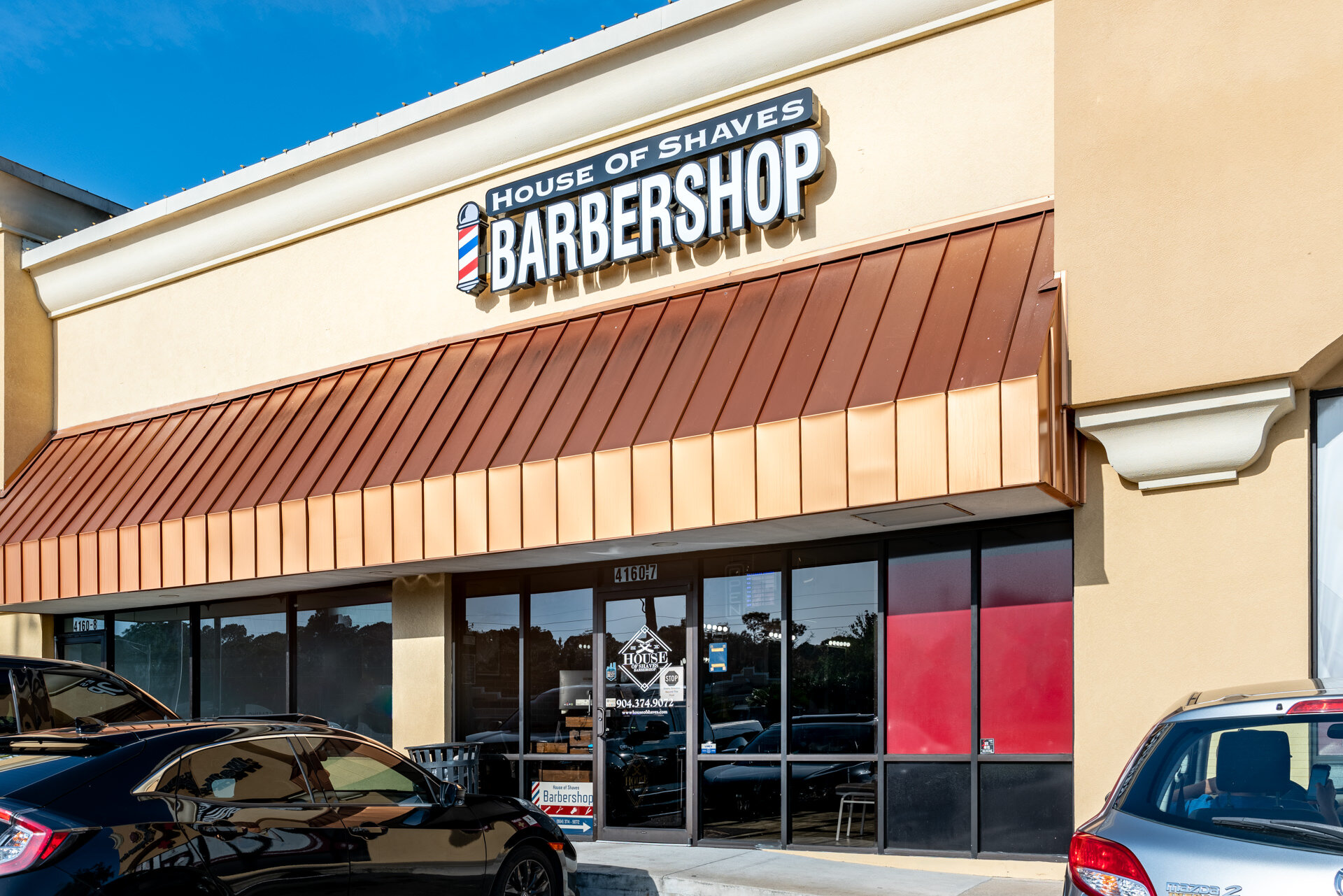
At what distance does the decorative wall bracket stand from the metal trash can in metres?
7.14

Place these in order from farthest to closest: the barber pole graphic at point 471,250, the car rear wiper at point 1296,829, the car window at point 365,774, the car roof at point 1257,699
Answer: the barber pole graphic at point 471,250
the car window at point 365,774
the car roof at point 1257,699
the car rear wiper at point 1296,829

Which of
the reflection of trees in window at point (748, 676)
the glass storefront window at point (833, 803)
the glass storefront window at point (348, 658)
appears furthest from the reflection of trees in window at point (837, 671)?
the glass storefront window at point (348, 658)

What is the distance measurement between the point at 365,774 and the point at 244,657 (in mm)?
9019

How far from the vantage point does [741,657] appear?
1095cm

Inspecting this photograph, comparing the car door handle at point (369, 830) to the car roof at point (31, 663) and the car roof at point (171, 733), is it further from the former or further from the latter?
the car roof at point (31, 663)

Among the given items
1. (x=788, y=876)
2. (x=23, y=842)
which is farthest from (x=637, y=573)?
(x=23, y=842)

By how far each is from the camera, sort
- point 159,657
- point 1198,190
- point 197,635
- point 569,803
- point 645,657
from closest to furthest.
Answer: point 1198,190 < point 645,657 < point 569,803 < point 197,635 < point 159,657

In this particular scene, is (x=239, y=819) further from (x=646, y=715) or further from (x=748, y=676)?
(x=646, y=715)

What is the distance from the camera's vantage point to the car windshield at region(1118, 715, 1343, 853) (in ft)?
13.4

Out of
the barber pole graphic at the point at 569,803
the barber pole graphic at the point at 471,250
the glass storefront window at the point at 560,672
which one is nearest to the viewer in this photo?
the barber pole graphic at the point at 569,803

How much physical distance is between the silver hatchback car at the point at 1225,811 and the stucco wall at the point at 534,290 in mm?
6083

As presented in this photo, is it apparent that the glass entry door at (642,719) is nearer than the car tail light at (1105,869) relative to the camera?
No

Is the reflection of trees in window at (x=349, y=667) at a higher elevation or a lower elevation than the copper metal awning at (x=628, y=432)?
lower

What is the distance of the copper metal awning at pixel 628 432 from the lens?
8508 mm
